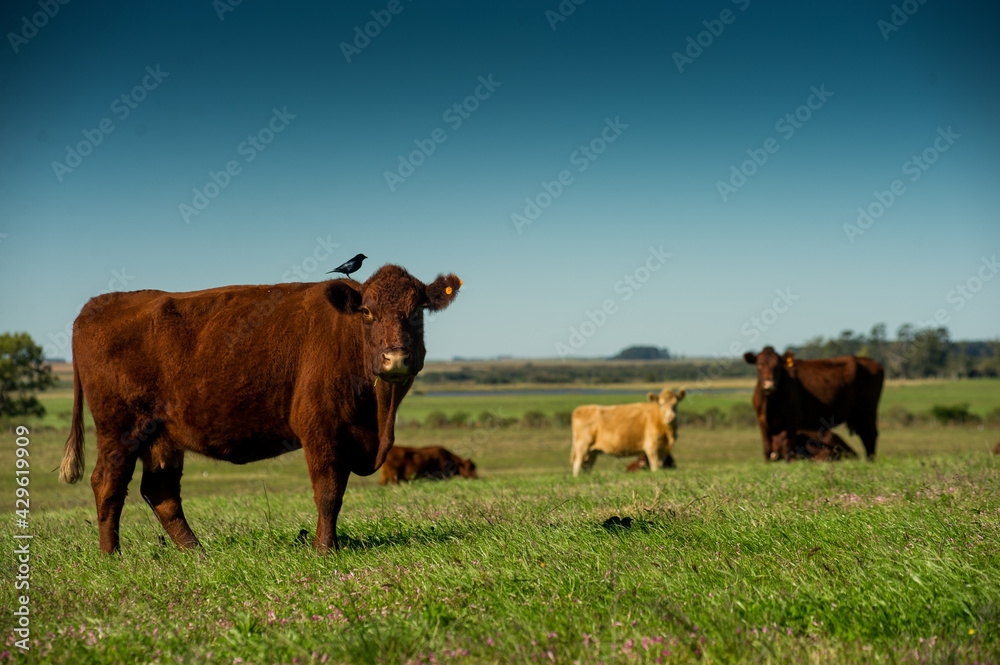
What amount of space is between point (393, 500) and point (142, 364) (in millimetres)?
4164

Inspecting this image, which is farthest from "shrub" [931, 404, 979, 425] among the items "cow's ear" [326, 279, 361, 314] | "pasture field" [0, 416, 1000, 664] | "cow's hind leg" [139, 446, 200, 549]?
"cow's hind leg" [139, 446, 200, 549]

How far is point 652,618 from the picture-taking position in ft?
11.2

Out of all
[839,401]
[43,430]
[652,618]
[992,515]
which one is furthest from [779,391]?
[43,430]

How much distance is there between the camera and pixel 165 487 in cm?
679

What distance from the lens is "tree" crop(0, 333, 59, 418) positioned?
184ft

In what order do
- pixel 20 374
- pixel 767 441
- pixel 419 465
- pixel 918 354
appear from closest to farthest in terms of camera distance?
1. pixel 767 441
2. pixel 419 465
3. pixel 20 374
4. pixel 918 354

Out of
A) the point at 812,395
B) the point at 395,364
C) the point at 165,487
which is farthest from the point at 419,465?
the point at 395,364

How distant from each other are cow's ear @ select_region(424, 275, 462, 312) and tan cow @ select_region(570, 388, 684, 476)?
1317cm

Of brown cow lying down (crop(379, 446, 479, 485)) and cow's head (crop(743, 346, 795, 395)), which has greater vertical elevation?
cow's head (crop(743, 346, 795, 395))

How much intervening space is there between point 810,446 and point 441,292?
14.4 metres

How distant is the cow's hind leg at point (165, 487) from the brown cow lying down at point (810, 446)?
47.6 feet

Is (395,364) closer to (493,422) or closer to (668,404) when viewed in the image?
(668,404)

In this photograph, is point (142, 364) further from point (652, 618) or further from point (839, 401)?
point (839, 401)

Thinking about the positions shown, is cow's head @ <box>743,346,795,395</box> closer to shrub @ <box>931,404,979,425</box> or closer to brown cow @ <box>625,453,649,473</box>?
brown cow @ <box>625,453,649,473</box>
